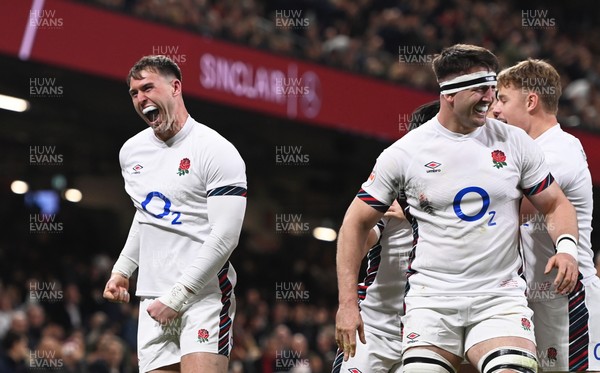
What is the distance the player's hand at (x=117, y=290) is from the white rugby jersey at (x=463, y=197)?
54.8 inches

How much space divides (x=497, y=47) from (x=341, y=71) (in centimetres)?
524

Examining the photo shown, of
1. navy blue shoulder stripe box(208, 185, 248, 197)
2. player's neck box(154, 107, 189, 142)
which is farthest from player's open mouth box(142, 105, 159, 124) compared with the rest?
navy blue shoulder stripe box(208, 185, 248, 197)

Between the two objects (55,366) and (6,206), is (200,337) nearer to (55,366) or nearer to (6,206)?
(55,366)

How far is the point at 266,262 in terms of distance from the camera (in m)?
17.7

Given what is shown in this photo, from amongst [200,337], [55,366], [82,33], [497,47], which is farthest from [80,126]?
[200,337]

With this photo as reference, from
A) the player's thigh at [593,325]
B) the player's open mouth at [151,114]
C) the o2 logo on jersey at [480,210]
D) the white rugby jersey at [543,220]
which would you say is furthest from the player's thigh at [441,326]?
the player's open mouth at [151,114]

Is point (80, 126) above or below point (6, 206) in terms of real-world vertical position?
above

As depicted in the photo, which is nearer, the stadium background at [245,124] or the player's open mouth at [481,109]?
the player's open mouth at [481,109]

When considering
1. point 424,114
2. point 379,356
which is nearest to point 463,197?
point 424,114

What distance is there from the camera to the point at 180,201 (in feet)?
17.5

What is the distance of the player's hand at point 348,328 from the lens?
4781mm

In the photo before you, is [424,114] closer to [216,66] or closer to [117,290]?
[117,290]

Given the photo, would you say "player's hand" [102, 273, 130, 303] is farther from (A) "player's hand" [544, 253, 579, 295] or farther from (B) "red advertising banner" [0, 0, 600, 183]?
(B) "red advertising banner" [0, 0, 600, 183]

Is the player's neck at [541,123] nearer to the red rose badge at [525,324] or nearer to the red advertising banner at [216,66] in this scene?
the red rose badge at [525,324]
